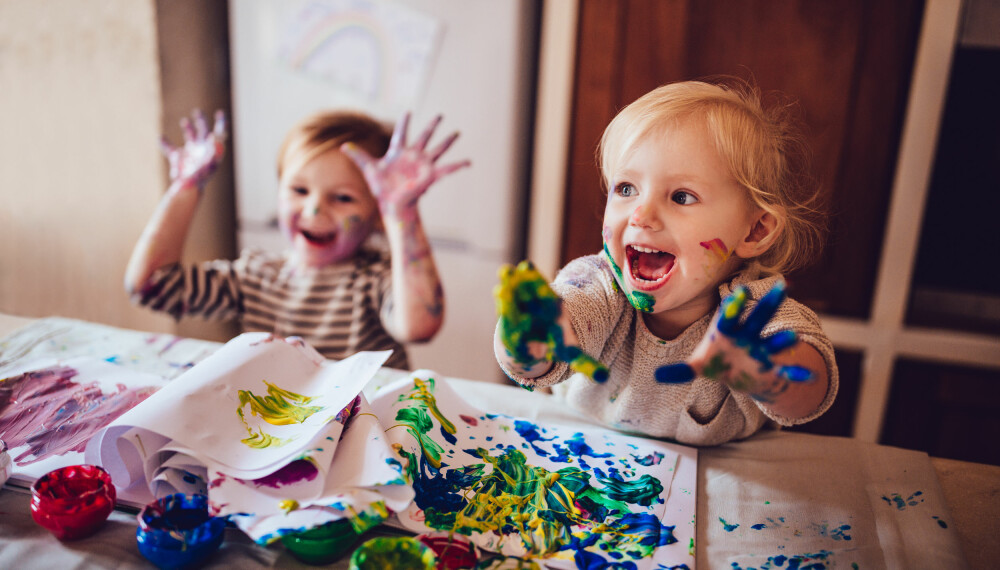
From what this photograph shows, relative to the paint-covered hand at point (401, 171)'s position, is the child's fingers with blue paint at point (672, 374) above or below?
below

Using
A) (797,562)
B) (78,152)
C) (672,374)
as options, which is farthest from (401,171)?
(78,152)

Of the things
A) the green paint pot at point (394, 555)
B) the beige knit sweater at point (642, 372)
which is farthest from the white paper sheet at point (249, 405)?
the beige knit sweater at point (642, 372)

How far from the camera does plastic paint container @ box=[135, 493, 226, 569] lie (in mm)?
544

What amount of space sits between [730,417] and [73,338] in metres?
0.95

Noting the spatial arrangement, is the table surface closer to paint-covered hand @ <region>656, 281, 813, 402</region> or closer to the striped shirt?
paint-covered hand @ <region>656, 281, 813, 402</region>

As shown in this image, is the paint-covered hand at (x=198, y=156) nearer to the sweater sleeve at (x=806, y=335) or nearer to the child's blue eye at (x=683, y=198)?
the child's blue eye at (x=683, y=198)

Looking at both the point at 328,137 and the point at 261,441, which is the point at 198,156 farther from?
the point at 261,441

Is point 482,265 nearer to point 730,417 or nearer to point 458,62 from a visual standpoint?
point 458,62

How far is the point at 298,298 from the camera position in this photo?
1.25 m

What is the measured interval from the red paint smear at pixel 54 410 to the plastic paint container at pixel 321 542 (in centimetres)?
30

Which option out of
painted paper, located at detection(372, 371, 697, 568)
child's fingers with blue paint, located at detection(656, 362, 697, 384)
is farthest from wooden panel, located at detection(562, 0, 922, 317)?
child's fingers with blue paint, located at detection(656, 362, 697, 384)

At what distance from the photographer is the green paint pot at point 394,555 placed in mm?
524

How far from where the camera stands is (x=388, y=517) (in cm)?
60

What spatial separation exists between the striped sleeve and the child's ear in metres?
0.95
